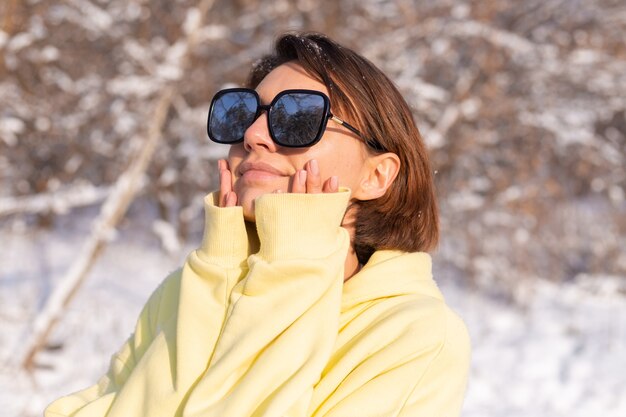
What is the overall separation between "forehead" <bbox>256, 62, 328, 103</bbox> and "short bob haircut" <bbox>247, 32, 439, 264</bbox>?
13 mm

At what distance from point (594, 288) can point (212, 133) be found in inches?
293

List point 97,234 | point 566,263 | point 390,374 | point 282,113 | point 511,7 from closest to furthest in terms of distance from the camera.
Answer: point 390,374 → point 282,113 → point 97,234 → point 511,7 → point 566,263

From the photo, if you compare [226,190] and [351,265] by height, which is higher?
[226,190]

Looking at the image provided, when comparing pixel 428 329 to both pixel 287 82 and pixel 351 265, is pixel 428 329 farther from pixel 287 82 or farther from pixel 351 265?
pixel 287 82

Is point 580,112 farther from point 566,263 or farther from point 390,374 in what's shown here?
point 390,374

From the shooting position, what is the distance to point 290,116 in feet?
4.57

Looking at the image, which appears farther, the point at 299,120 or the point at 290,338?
the point at 299,120

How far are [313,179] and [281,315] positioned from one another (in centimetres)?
27

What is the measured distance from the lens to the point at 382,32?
21.3 feet

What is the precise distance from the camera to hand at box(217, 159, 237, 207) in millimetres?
1440

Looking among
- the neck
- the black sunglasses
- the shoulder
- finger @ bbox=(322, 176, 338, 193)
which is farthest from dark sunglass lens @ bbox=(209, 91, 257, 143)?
the shoulder

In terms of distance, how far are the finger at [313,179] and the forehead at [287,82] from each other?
0.18 m

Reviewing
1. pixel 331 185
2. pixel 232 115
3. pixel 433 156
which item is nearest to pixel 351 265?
pixel 331 185

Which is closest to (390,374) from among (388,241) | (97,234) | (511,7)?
(388,241)
